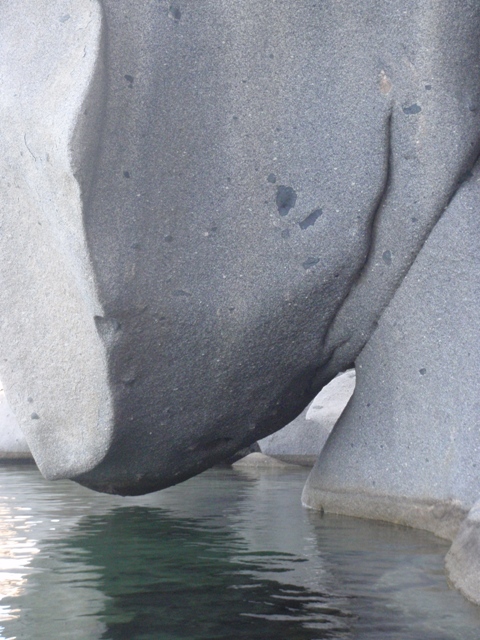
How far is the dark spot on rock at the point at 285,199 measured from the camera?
3.09 meters

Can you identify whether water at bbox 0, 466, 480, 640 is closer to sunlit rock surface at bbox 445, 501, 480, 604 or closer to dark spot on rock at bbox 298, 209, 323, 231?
sunlit rock surface at bbox 445, 501, 480, 604

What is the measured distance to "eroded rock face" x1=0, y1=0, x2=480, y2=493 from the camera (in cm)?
290

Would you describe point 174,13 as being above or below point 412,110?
above

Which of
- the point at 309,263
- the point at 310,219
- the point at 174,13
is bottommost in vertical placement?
the point at 309,263

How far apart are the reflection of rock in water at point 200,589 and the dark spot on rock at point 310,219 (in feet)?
3.49

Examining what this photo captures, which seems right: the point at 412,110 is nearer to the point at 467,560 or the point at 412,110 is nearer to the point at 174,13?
the point at 174,13

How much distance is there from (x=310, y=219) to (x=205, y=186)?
370 millimetres

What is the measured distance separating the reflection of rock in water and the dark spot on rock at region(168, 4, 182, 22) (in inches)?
66.6

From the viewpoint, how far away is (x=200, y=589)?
7.54ft

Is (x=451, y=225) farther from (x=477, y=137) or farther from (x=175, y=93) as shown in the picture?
(x=175, y=93)

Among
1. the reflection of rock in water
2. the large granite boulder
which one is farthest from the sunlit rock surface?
the large granite boulder

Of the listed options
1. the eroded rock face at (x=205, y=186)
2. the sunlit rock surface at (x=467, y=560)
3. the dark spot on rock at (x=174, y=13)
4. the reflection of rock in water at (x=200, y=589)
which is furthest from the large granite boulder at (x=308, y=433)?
the sunlit rock surface at (x=467, y=560)

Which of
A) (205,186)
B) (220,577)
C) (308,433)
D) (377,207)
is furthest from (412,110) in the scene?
(308,433)

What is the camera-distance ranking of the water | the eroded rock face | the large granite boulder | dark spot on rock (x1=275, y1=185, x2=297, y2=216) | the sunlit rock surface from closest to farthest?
the water → the sunlit rock surface → the eroded rock face → dark spot on rock (x1=275, y1=185, x2=297, y2=216) → the large granite boulder
